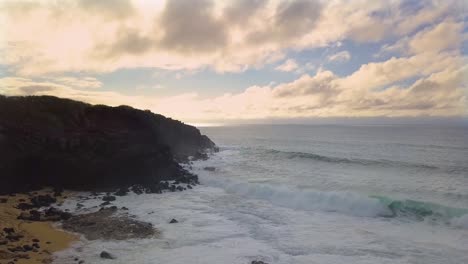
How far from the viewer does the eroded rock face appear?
15.2 meters

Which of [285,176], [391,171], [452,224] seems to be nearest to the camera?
[452,224]

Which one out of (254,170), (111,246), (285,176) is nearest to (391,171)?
(285,176)

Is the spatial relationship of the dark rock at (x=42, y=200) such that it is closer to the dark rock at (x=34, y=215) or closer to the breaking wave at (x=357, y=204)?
the dark rock at (x=34, y=215)

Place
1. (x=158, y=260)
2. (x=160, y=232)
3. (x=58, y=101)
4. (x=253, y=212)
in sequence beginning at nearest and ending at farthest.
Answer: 1. (x=158, y=260)
2. (x=160, y=232)
3. (x=253, y=212)
4. (x=58, y=101)

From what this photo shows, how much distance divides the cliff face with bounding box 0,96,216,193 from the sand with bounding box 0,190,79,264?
4.77 m

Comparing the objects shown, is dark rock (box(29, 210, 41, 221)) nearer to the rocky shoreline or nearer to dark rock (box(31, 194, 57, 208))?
the rocky shoreline

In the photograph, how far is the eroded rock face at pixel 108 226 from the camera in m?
15.2

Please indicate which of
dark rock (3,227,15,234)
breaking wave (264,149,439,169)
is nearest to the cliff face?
dark rock (3,227,15,234)

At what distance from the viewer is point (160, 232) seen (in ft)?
52.1

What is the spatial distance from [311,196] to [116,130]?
571 inches

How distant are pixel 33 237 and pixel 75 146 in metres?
10.8

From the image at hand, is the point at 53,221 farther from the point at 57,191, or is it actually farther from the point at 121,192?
the point at 121,192

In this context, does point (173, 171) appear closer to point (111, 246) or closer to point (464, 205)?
point (111, 246)

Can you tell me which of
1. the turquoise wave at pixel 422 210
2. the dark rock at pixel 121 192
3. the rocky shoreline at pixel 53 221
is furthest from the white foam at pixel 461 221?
the dark rock at pixel 121 192
